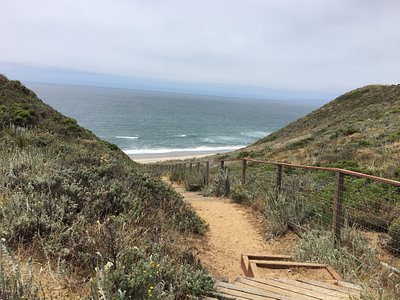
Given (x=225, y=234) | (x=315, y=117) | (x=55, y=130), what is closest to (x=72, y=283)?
(x=225, y=234)

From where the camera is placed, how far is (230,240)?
6828 millimetres

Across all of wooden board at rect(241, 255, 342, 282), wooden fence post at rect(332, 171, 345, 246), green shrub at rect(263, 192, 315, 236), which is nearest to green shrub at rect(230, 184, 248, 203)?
green shrub at rect(263, 192, 315, 236)

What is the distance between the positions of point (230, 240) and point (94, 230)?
354 cm

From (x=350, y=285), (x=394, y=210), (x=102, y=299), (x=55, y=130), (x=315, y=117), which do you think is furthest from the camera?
(x=315, y=117)

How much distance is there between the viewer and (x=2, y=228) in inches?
131

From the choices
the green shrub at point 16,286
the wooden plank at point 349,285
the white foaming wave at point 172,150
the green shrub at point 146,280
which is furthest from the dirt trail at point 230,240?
the white foaming wave at point 172,150

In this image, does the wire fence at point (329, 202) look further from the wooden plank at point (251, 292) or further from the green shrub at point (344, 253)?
the wooden plank at point (251, 292)

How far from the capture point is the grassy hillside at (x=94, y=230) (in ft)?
8.93

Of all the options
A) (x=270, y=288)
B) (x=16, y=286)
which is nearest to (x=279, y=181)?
(x=270, y=288)

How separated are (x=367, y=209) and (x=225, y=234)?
268cm

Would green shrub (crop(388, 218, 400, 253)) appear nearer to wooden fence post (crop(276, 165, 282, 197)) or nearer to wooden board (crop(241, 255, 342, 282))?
wooden board (crop(241, 255, 342, 282))

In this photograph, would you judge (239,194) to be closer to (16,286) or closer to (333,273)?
(333,273)

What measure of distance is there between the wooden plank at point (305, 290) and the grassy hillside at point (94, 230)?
2.39 ft

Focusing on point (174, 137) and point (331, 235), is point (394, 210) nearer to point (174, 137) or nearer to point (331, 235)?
point (331, 235)
